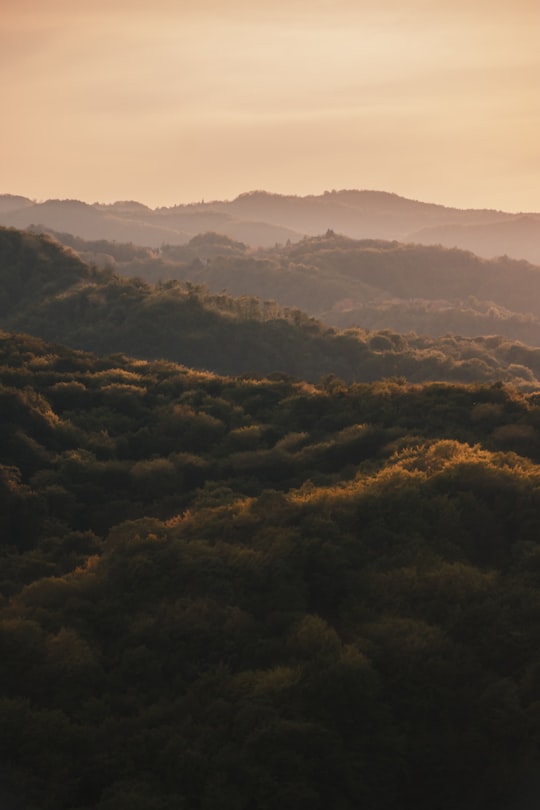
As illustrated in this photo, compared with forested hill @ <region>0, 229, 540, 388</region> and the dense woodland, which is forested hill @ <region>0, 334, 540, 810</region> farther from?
forested hill @ <region>0, 229, 540, 388</region>

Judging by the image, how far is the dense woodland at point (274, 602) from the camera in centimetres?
2830

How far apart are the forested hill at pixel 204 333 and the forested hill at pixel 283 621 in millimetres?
78509

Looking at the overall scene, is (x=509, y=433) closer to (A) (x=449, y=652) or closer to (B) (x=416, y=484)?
(B) (x=416, y=484)

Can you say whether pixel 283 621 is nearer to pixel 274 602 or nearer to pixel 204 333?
pixel 274 602

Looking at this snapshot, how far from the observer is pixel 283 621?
34.3 meters

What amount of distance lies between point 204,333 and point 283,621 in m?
103

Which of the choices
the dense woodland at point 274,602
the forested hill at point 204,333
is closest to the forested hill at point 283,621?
the dense woodland at point 274,602

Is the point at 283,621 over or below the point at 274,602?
below

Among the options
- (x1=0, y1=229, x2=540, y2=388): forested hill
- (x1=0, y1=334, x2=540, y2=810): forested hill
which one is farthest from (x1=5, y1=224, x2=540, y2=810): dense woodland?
(x1=0, y1=229, x2=540, y2=388): forested hill

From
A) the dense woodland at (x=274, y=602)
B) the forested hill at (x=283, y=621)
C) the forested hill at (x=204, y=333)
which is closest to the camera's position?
the forested hill at (x=283, y=621)

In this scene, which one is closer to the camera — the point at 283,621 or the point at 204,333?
the point at 283,621

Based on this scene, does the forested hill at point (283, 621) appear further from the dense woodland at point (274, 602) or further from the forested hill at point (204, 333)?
the forested hill at point (204, 333)

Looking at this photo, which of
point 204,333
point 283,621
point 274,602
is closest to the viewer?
point 283,621

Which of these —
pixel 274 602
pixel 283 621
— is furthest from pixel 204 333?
pixel 283 621
